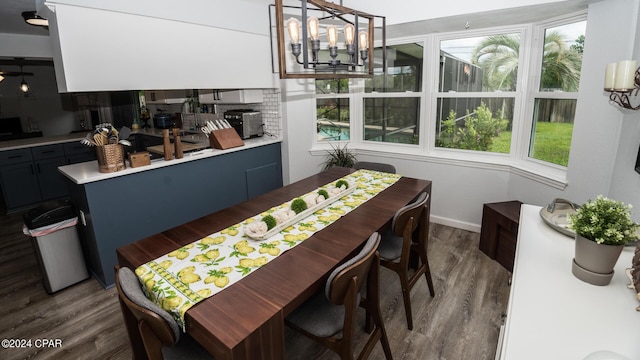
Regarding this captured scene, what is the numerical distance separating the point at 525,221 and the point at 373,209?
0.91 meters

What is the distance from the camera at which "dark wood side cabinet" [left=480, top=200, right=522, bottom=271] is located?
2914 mm

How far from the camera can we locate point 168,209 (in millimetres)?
3246

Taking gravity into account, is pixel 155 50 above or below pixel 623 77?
above

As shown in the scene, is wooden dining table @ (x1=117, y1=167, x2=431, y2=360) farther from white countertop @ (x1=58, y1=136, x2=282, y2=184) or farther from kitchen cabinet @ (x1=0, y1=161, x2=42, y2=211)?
kitchen cabinet @ (x1=0, y1=161, x2=42, y2=211)

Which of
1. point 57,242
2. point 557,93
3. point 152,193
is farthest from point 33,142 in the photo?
point 557,93

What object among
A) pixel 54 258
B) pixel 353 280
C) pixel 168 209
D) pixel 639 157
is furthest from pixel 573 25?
pixel 54 258

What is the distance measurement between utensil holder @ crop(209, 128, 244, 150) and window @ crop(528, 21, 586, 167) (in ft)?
10.4

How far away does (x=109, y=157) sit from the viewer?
2736 mm

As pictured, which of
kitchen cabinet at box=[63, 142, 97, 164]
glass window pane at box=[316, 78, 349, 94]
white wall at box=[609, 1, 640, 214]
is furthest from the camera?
kitchen cabinet at box=[63, 142, 97, 164]

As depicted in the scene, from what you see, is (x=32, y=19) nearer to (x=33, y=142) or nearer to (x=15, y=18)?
(x=15, y=18)

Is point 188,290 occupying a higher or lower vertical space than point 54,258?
higher

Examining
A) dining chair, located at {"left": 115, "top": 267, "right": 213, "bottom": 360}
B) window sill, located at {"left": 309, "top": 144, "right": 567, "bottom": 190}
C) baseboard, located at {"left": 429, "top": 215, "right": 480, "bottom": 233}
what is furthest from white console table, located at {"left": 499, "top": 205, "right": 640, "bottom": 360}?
baseboard, located at {"left": 429, "top": 215, "right": 480, "bottom": 233}

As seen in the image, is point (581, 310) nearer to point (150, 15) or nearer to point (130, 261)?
point (130, 261)

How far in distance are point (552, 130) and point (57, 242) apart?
15.0ft
